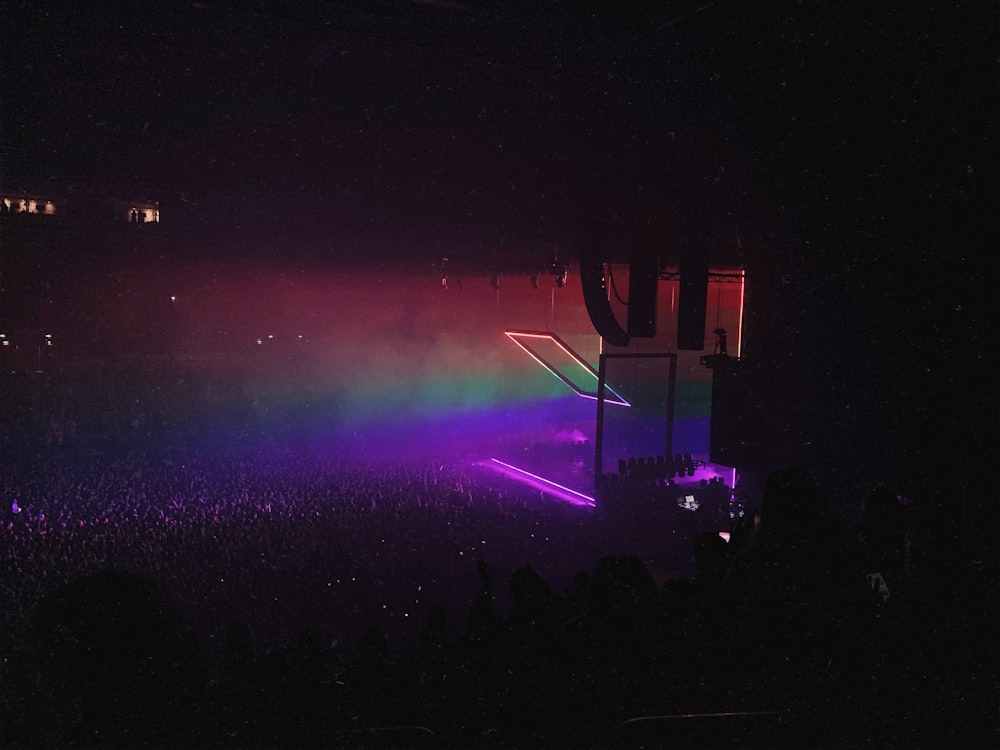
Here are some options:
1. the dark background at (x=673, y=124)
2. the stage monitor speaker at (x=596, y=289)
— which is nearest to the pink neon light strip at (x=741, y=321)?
the stage monitor speaker at (x=596, y=289)

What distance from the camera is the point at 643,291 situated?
4621mm

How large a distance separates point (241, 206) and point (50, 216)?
1735mm

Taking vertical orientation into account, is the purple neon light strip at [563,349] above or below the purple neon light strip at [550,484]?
above

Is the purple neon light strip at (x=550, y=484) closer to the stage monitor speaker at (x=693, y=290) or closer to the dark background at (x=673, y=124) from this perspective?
the stage monitor speaker at (x=693, y=290)

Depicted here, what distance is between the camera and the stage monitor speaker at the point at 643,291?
14.6 ft

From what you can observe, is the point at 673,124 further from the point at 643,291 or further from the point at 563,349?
the point at 563,349

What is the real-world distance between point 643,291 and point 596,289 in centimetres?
40

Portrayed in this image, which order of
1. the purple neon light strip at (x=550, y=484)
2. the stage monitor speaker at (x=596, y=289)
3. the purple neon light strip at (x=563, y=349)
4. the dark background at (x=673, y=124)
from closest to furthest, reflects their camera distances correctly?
the dark background at (x=673, y=124) < the stage monitor speaker at (x=596, y=289) < the purple neon light strip at (x=550, y=484) < the purple neon light strip at (x=563, y=349)

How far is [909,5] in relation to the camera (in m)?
2.36

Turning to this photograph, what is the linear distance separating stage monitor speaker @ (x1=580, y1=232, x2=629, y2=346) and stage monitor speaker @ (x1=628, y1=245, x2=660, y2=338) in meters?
0.26

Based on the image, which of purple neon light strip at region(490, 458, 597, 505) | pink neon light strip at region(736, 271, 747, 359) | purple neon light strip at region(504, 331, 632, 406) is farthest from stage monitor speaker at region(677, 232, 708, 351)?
purple neon light strip at region(504, 331, 632, 406)

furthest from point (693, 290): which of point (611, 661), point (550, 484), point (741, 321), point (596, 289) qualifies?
point (550, 484)

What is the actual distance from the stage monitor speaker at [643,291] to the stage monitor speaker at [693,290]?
310 mm

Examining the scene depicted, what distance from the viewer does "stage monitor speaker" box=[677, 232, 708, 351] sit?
394 cm
